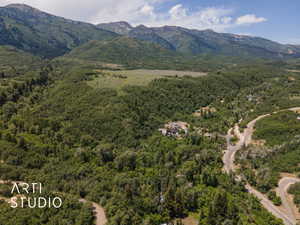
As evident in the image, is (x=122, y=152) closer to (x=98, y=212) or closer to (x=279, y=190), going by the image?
(x=98, y=212)

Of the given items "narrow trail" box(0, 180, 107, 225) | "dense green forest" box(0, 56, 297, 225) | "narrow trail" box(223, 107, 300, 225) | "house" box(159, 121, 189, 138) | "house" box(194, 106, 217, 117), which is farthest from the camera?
"house" box(194, 106, 217, 117)

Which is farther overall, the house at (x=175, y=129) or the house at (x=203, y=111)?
the house at (x=203, y=111)

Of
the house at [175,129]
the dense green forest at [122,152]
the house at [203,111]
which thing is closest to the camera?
the dense green forest at [122,152]

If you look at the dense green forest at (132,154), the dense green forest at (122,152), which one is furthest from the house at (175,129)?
the dense green forest at (122,152)

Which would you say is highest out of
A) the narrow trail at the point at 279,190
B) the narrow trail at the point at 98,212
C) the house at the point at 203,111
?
the house at the point at 203,111

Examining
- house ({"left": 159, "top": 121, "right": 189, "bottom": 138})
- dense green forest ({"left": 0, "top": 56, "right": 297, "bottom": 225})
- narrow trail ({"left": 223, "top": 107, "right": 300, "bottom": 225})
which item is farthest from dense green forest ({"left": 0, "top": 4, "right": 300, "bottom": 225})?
narrow trail ({"left": 223, "top": 107, "right": 300, "bottom": 225})

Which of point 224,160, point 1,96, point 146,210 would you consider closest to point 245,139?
point 224,160

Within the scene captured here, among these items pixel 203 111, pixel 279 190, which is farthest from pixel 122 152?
pixel 203 111

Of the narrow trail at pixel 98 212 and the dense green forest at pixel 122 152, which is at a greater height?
the dense green forest at pixel 122 152

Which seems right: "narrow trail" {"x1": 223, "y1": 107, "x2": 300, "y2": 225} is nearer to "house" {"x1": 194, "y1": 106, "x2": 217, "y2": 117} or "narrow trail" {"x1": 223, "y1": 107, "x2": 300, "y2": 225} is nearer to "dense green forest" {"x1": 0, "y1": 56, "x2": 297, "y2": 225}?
"dense green forest" {"x1": 0, "y1": 56, "x2": 297, "y2": 225}

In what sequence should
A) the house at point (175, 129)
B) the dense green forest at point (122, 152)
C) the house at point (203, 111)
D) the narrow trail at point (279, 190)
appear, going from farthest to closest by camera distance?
the house at point (203, 111), the house at point (175, 129), the narrow trail at point (279, 190), the dense green forest at point (122, 152)

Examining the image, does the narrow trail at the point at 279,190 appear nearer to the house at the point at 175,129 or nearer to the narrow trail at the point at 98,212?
the house at the point at 175,129
